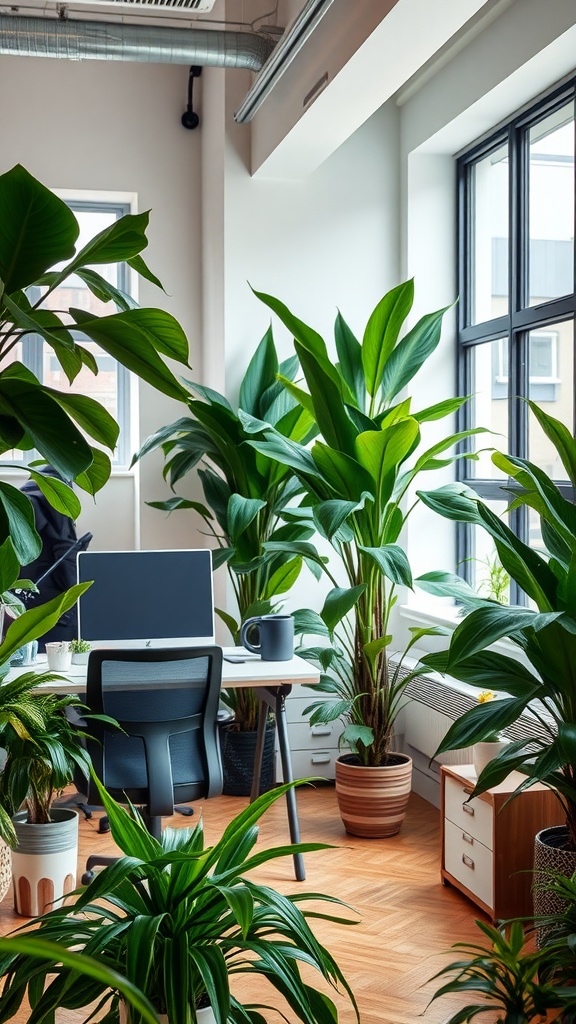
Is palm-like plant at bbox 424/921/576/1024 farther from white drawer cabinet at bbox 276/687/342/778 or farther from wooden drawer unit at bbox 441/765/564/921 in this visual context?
white drawer cabinet at bbox 276/687/342/778

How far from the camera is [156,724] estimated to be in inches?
124

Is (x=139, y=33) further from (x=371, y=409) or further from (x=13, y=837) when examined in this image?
(x=13, y=837)

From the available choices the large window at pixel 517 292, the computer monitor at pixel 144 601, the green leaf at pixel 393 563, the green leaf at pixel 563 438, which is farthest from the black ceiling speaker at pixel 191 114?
the green leaf at pixel 563 438

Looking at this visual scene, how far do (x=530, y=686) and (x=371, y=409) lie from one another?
168 centimetres

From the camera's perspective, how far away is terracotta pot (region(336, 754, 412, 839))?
13.5 ft

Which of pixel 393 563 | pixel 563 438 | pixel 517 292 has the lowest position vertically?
pixel 393 563

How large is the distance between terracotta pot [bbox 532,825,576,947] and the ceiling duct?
3482 millimetres

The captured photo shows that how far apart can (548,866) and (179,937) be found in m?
1.47

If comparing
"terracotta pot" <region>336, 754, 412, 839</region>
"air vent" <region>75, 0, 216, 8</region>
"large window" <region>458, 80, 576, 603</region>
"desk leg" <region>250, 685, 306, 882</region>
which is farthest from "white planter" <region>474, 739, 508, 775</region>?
"air vent" <region>75, 0, 216, 8</region>

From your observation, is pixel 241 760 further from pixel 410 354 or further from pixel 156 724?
pixel 410 354

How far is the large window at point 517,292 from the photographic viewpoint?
13.3ft

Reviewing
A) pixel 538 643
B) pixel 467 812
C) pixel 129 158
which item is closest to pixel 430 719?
pixel 467 812

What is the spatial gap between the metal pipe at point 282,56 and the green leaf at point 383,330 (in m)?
1.00

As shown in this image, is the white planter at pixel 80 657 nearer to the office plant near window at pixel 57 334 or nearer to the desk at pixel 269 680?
the desk at pixel 269 680
